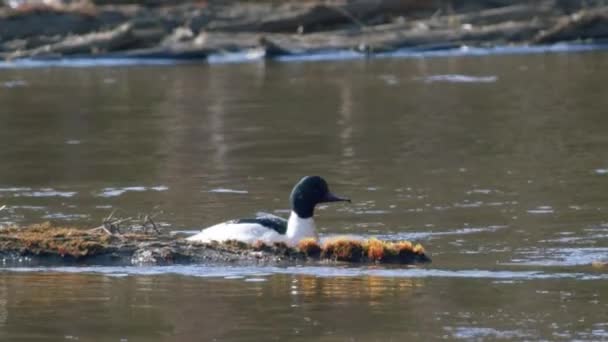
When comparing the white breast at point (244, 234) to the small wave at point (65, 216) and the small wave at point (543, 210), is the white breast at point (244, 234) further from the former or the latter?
the small wave at point (543, 210)

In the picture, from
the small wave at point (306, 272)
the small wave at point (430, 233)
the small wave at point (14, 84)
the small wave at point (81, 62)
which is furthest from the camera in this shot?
the small wave at point (81, 62)

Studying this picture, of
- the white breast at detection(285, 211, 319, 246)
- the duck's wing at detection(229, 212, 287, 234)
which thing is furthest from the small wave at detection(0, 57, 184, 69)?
the white breast at detection(285, 211, 319, 246)

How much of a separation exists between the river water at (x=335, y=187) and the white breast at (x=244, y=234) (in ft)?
1.95

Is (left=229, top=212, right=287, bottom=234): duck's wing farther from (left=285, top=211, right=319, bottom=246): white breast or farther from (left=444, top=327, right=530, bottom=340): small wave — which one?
(left=444, top=327, right=530, bottom=340): small wave

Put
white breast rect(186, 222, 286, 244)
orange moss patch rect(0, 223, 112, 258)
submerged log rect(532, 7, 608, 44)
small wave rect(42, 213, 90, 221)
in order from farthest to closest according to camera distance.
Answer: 1. submerged log rect(532, 7, 608, 44)
2. small wave rect(42, 213, 90, 221)
3. white breast rect(186, 222, 286, 244)
4. orange moss patch rect(0, 223, 112, 258)

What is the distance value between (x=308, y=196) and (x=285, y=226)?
32cm

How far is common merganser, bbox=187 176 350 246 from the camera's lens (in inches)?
542

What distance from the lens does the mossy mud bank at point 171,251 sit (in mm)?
13258

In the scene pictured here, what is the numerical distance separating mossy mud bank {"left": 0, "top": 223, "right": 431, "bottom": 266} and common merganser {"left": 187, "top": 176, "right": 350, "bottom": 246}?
224 millimetres

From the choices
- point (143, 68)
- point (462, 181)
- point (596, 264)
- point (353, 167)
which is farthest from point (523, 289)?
point (143, 68)

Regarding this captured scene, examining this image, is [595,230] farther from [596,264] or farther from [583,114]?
[583,114]

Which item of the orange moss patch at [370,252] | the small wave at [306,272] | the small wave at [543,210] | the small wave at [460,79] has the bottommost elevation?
the small wave at [460,79]

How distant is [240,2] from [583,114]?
23568 mm

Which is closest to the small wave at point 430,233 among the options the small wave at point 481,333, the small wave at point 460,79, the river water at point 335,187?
the river water at point 335,187
